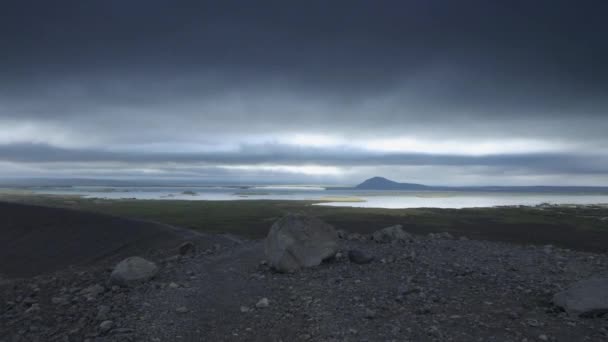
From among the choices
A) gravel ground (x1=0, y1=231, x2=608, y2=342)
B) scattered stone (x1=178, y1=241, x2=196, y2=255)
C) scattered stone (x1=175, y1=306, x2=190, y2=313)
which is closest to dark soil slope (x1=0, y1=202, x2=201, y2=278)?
scattered stone (x1=178, y1=241, x2=196, y2=255)

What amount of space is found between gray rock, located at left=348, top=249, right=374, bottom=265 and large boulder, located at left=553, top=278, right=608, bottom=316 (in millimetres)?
6199

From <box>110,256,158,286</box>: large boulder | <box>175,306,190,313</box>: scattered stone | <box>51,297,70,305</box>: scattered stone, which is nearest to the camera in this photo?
<box>175,306,190,313</box>: scattered stone

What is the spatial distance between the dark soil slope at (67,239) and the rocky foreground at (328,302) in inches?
424

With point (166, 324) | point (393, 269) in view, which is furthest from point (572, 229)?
point (166, 324)

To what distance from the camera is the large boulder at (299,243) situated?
1446 cm

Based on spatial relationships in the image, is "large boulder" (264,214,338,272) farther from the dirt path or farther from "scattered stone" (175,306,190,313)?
"scattered stone" (175,306,190,313)

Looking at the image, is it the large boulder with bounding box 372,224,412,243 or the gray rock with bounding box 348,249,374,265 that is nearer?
the gray rock with bounding box 348,249,374,265

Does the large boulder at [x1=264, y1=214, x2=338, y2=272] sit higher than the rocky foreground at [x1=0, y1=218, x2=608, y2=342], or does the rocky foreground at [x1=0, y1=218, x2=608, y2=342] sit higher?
the large boulder at [x1=264, y1=214, x2=338, y2=272]

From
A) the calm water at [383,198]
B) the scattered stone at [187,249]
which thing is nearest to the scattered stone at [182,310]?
the scattered stone at [187,249]

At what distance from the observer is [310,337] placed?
924 cm

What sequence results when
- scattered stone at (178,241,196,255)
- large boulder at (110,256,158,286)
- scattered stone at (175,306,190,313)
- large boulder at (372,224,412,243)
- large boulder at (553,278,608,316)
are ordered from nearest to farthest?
large boulder at (553,278,608,316)
scattered stone at (175,306,190,313)
large boulder at (110,256,158,286)
large boulder at (372,224,412,243)
scattered stone at (178,241,196,255)

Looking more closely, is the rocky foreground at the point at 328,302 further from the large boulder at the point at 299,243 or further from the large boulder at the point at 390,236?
the large boulder at the point at 390,236

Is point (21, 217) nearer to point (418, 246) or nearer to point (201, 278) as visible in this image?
point (201, 278)

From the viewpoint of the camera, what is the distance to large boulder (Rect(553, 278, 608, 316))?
8.86 metres
